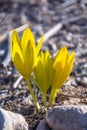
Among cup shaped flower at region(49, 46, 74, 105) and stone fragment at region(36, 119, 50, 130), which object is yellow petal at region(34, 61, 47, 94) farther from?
stone fragment at region(36, 119, 50, 130)

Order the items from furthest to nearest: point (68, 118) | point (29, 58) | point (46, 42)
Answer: point (46, 42) → point (29, 58) → point (68, 118)

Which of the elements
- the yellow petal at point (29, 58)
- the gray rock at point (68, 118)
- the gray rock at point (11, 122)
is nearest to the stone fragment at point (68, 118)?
the gray rock at point (68, 118)

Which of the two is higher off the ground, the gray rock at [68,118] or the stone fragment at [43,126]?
the gray rock at [68,118]

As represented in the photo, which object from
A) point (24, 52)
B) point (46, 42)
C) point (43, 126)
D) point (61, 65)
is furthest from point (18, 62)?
point (46, 42)

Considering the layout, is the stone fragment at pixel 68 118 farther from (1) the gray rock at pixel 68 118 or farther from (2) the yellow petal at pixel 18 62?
(2) the yellow petal at pixel 18 62

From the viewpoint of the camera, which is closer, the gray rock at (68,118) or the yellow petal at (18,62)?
the gray rock at (68,118)

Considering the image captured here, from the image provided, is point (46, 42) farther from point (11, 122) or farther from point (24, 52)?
point (11, 122)

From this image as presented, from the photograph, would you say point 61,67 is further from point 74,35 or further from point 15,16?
point 15,16

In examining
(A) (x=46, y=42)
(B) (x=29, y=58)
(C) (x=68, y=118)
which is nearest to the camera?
(C) (x=68, y=118)
